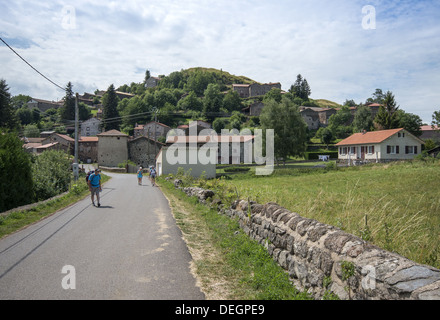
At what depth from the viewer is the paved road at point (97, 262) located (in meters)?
4.88

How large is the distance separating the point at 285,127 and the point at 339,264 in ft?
169

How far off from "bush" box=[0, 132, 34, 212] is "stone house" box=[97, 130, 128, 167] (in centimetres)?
5602

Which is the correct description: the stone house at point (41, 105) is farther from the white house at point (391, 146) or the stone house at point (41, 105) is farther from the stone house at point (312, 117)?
the white house at point (391, 146)

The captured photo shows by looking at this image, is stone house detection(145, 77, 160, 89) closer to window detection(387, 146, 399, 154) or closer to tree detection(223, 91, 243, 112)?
tree detection(223, 91, 243, 112)

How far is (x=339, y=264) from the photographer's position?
13.9 feet

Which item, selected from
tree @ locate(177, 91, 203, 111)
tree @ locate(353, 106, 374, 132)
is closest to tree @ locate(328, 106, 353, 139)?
tree @ locate(353, 106, 374, 132)

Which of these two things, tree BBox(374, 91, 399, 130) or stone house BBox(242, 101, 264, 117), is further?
stone house BBox(242, 101, 264, 117)

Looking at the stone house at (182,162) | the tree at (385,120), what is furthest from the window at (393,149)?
the stone house at (182,162)

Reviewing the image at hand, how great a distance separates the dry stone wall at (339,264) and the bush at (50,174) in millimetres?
18111

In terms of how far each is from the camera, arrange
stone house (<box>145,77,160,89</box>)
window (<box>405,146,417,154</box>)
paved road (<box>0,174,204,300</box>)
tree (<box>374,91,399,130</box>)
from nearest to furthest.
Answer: paved road (<box>0,174,204,300</box>), window (<box>405,146,417,154</box>), tree (<box>374,91,399,130</box>), stone house (<box>145,77,160,89</box>)

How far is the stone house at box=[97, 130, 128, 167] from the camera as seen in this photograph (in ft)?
236

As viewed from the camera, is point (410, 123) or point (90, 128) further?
point (90, 128)

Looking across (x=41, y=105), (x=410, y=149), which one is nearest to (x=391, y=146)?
(x=410, y=149)

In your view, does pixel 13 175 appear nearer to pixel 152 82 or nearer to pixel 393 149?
pixel 393 149
